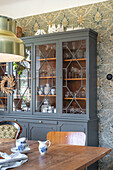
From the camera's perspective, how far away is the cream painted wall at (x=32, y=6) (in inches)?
173

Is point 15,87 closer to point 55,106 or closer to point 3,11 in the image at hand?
point 55,106

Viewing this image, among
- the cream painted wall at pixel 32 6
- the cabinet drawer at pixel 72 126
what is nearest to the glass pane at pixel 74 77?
the cabinet drawer at pixel 72 126

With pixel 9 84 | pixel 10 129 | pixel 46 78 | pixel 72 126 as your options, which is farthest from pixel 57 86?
pixel 10 129

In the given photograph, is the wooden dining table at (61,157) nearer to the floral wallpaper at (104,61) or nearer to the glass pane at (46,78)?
the glass pane at (46,78)

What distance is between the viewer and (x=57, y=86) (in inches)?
157

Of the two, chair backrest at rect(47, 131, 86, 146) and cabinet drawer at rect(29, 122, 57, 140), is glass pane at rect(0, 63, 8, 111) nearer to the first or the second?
cabinet drawer at rect(29, 122, 57, 140)

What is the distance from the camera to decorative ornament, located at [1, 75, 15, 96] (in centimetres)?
450

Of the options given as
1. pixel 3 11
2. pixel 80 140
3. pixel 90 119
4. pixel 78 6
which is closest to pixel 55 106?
pixel 90 119

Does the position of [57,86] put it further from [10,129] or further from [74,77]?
[10,129]

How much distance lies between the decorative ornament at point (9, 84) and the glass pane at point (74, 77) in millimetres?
1054

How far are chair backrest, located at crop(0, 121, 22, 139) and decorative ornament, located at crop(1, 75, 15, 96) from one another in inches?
51.5

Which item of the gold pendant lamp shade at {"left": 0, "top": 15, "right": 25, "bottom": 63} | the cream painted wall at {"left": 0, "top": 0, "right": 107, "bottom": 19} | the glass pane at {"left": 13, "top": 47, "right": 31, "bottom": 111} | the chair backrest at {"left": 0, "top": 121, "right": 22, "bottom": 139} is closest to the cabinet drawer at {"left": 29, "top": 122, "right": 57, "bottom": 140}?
the glass pane at {"left": 13, "top": 47, "right": 31, "bottom": 111}

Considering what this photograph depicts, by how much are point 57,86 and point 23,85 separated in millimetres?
685

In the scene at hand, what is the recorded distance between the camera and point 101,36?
4.07 meters
